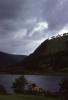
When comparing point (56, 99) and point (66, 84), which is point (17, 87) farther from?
point (56, 99)

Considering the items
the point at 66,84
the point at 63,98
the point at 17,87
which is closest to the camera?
the point at 63,98

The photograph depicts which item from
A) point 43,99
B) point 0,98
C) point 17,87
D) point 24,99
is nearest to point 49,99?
point 43,99

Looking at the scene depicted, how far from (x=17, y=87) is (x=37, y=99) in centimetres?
1673

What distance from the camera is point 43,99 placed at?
3039cm

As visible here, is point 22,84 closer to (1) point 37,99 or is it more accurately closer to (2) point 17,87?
(2) point 17,87

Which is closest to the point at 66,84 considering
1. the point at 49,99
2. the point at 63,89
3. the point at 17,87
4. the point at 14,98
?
the point at 63,89

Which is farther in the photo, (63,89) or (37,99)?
(63,89)

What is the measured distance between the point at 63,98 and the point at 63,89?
559 centimetres

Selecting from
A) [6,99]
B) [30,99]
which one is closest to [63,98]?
[30,99]

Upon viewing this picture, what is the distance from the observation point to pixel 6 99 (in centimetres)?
2994

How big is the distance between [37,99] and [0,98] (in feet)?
11.9

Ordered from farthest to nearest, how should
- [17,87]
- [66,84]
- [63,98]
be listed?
[17,87] → [66,84] → [63,98]

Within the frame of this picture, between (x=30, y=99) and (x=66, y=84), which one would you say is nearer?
(x=30, y=99)

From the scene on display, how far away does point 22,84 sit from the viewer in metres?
47.9
